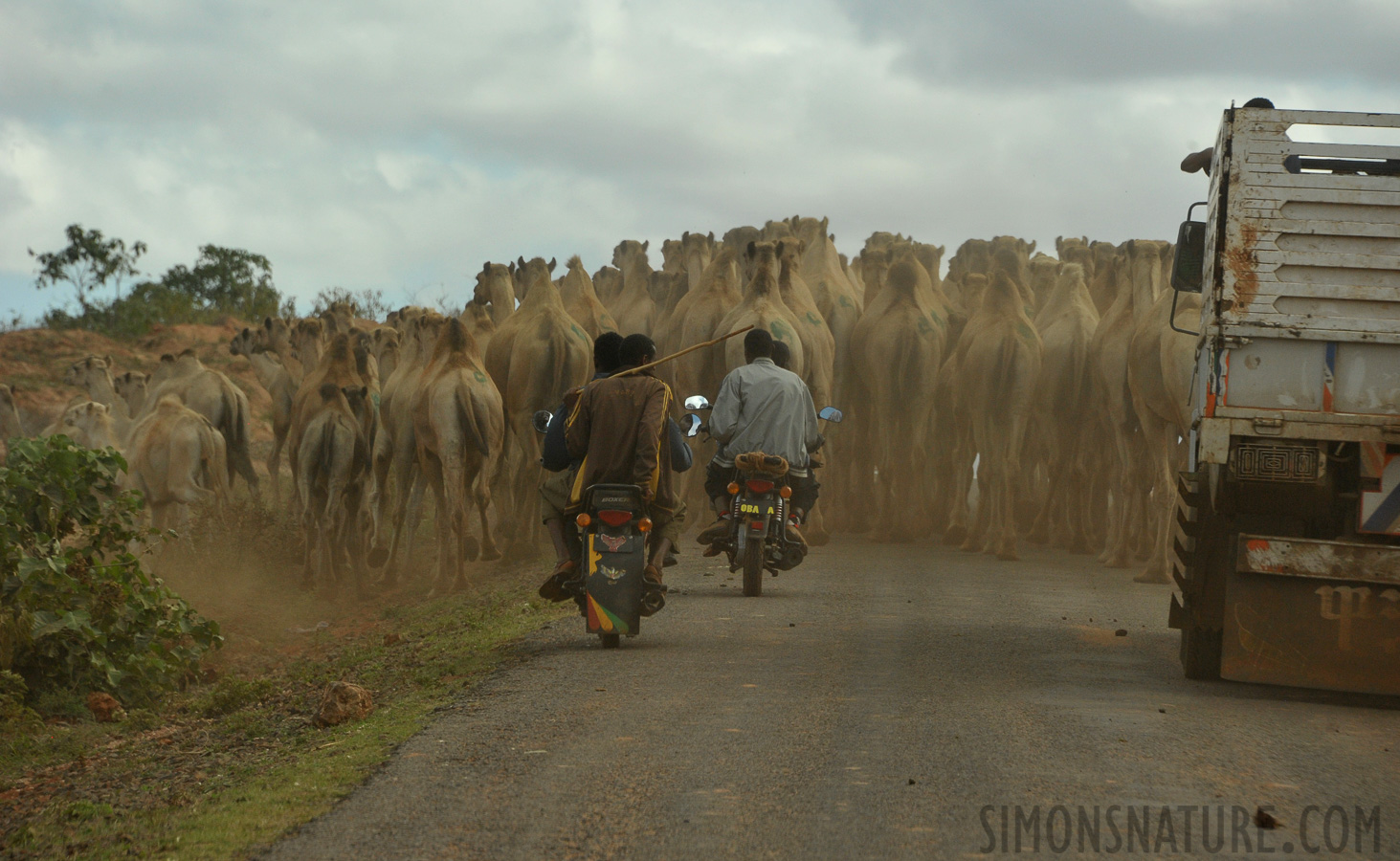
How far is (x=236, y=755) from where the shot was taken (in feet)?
23.2

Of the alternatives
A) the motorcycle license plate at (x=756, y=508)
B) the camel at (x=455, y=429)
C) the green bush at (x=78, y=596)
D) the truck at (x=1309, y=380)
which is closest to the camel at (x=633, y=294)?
the camel at (x=455, y=429)

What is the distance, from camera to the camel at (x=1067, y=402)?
59.2ft

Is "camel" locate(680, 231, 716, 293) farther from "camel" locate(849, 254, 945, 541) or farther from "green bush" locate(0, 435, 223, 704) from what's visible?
"green bush" locate(0, 435, 223, 704)

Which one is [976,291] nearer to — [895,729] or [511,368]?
Answer: [511,368]

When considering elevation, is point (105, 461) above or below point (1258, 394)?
below

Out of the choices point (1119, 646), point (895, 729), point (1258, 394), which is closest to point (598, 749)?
point (895, 729)

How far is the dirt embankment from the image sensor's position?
30.8m

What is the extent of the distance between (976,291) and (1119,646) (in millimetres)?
11101

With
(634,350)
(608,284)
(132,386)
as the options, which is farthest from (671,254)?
(634,350)

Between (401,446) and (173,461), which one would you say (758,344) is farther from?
(173,461)

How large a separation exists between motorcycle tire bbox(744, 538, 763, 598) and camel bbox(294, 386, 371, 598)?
6.01 m

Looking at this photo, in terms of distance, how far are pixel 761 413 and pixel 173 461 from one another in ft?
26.6

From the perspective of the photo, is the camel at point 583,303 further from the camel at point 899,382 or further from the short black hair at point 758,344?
the short black hair at point 758,344

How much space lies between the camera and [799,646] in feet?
30.6
